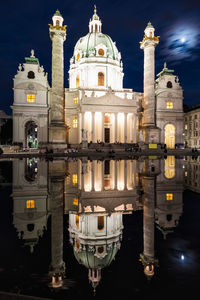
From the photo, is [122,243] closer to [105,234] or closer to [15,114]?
[105,234]

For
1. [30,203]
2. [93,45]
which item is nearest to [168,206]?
[30,203]

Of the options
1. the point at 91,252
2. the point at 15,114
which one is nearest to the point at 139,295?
the point at 91,252

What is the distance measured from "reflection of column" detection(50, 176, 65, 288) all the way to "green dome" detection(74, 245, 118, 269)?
0.37 metres

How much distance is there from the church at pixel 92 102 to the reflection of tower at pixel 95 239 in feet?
129

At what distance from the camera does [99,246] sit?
462 centimetres

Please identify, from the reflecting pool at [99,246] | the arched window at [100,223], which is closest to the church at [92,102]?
the reflecting pool at [99,246]

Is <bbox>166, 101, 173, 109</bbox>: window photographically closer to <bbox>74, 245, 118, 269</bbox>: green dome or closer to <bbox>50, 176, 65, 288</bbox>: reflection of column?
<bbox>50, 176, 65, 288</bbox>: reflection of column

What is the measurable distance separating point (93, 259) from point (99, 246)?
1.72 ft

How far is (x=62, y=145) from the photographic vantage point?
45531 millimetres

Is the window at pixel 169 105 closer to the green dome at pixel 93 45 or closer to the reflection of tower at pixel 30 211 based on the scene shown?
the green dome at pixel 93 45

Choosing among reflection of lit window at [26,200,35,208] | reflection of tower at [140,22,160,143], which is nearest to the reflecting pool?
reflection of lit window at [26,200,35,208]

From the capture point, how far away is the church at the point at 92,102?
4788 centimetres

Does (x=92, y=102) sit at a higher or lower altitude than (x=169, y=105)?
lower

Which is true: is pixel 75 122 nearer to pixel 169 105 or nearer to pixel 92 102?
pixel 92 102
